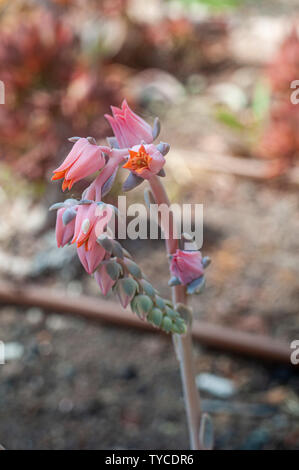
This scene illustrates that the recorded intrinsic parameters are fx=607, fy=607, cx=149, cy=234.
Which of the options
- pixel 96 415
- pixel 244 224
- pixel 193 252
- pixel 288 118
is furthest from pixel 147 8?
pixel 193 252

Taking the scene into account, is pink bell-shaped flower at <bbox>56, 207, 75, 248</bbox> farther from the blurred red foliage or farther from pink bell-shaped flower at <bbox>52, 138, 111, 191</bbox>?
the blurred red foliage

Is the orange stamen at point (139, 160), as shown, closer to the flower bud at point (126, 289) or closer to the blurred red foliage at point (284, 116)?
the flower bud at point (126, 289)

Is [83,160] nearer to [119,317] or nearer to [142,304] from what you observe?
[142,304]

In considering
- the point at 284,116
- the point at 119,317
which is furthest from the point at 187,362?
the point at 284,116

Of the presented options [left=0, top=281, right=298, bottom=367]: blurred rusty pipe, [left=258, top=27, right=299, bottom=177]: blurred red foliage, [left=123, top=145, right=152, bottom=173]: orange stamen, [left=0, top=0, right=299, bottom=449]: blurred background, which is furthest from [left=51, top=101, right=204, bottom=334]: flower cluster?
[left=258, top=27, right=299, bottom=177]: blurred red foliage

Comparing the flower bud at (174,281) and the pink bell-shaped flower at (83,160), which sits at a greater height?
the pink bell-shaped flower at (83,160)

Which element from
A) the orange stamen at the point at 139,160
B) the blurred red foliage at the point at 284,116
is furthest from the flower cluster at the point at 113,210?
the blurred red foliage at the point at 284,116

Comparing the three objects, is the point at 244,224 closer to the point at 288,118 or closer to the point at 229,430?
the point at 288,118
